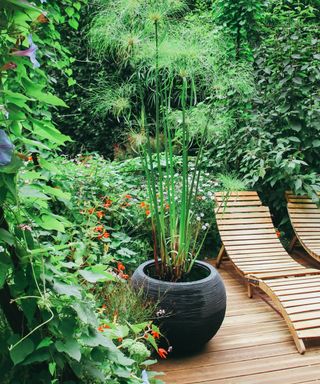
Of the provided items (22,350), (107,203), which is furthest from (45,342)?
(107,203)

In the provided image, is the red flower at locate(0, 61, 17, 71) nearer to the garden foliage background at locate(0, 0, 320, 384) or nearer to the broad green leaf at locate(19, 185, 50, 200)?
the garden foliage background at locate(0, 0, 320, 384)

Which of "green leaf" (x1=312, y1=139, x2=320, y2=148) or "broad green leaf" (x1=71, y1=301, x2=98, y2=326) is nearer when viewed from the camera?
"broad green leaf" (x1=71, y1=301, x2=98, y2=326)

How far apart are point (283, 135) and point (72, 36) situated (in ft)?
14.0

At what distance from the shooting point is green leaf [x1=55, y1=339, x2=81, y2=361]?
1.06 m

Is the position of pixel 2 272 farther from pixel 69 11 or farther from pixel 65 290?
pixel 69 11

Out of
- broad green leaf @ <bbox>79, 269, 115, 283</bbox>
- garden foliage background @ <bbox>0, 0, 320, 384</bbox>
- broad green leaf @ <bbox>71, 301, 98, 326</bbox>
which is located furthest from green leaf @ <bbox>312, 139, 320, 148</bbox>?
broad green leaf @ <bbox>71, 301, 98, 326</bbox>

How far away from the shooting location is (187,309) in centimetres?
295

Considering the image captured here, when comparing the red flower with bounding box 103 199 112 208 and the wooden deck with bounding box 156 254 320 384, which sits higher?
the red flower with bounding box 103 199 112 208

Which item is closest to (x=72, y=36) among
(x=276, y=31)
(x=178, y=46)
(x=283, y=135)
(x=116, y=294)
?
(x=276, y=31)

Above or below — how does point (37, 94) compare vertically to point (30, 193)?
above

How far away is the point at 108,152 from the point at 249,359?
231 inches

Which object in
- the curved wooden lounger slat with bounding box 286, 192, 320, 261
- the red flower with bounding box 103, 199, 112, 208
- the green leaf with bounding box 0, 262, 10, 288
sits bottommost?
the curved wooden lounger slat with bounding box 286, 192, 320, 261

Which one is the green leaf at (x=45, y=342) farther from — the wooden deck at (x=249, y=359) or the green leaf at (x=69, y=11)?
the green leaf at (x=69, y=11)

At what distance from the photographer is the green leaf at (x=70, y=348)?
3.48ft
